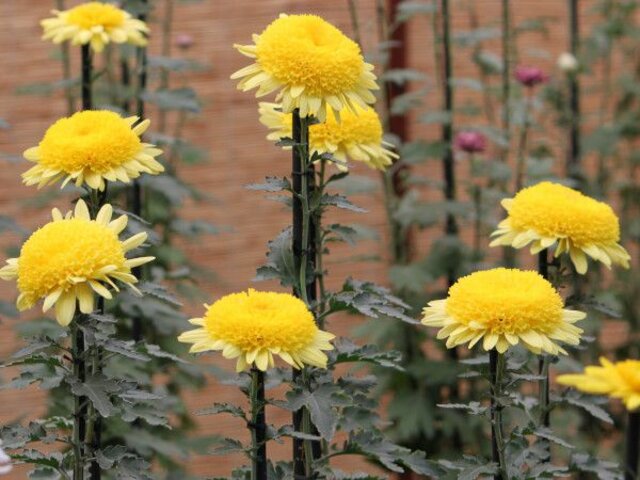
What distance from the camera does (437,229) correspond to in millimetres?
4367

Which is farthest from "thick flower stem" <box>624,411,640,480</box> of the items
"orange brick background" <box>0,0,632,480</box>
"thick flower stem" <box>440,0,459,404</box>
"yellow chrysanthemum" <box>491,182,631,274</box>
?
"orange brick background" <box>0,0,632,480</box>

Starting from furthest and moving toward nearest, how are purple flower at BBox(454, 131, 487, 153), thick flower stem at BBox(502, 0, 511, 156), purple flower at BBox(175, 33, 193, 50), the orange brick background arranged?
the orange brick background, purple flower at BBox(175, 33, 193, 50), thick flower stem at BBox(502, 0, 511, 156), purple flower at BBox(454, 131, 487, 153)

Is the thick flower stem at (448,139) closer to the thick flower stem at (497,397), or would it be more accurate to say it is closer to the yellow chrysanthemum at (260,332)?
the thick flower stem at (497,397)

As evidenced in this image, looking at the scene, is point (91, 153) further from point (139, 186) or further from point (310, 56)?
point (139, 186)

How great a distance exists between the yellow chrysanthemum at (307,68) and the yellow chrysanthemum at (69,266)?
369mm

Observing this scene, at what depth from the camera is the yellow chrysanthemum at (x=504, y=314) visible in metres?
1.86

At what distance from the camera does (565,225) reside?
2.17 m

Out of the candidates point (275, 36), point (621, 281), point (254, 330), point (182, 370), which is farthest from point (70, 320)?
point (621, 281)

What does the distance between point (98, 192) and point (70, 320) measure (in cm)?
43

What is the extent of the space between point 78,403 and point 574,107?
258cm

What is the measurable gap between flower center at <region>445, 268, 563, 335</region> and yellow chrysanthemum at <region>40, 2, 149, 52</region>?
4.19ft

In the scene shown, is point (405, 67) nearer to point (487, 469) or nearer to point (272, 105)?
point (272, 105)

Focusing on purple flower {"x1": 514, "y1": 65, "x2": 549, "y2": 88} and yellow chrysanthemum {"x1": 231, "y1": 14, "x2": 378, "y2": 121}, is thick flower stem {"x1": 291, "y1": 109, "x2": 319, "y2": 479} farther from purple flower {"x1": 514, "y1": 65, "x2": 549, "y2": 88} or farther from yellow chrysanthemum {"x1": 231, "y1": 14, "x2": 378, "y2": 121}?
purple flower {"x1": 514, "y1": 65, "x2": 549, "y2": 88}

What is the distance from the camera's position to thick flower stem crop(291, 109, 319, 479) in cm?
208
